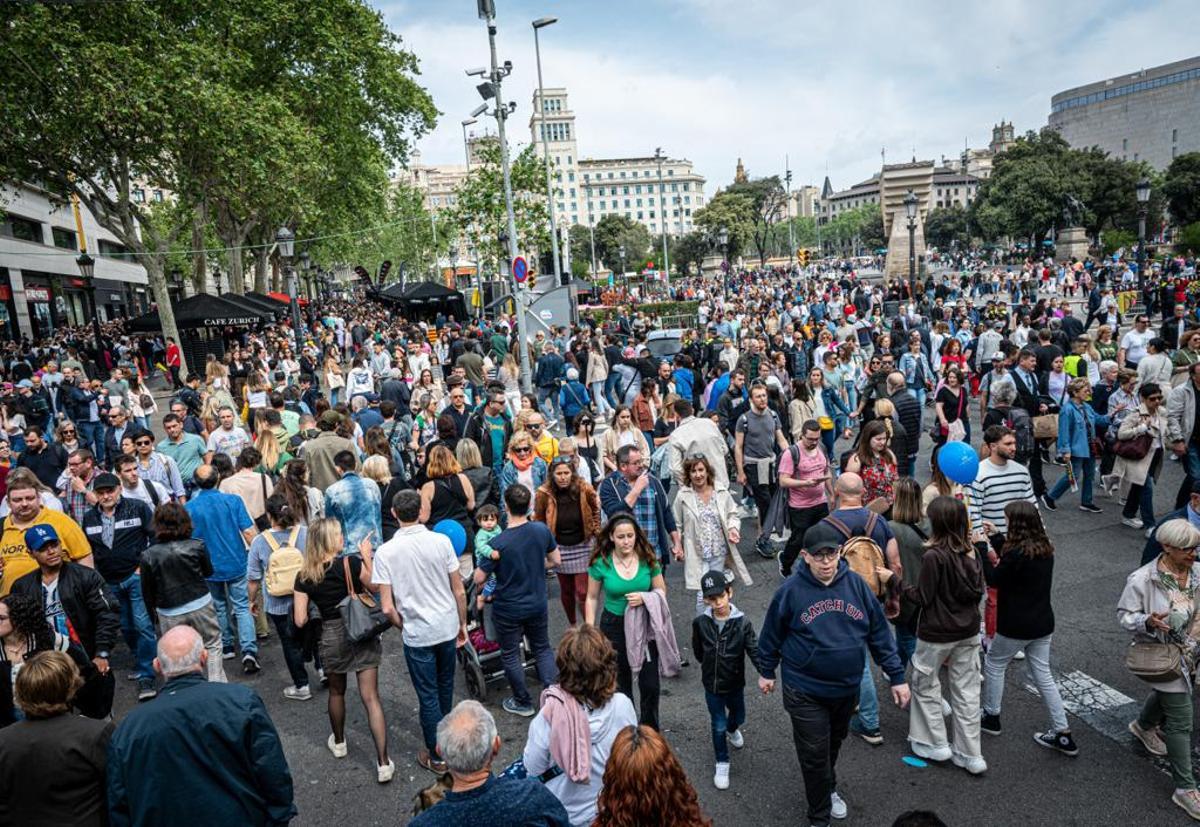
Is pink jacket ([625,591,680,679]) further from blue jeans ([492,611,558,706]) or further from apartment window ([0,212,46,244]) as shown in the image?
apartment window ([0,212,46,244])

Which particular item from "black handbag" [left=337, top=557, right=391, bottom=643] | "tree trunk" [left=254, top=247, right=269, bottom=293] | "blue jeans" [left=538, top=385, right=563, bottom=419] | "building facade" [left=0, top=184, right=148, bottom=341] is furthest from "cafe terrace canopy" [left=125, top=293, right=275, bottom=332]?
"black handbag" [left=337, top=557, right=391, bottom=643]

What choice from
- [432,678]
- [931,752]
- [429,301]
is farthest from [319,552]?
[429,301]

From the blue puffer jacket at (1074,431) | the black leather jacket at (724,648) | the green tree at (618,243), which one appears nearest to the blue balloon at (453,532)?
the black leather jacket at (724,648)

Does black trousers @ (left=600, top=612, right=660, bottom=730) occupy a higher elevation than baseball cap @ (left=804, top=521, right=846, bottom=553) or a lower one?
lower

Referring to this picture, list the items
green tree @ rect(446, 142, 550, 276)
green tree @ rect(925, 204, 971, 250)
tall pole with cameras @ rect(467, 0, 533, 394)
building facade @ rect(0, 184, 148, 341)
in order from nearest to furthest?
tall pole with cameras @ rect(467, 0, 533, 394) < green tree @ rect(446, 142, 550, 276) < building facade @ rect(0, 184, 148, 341) < green tree @ rect(925, 204, 971, 250)

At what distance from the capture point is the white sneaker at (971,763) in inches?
174

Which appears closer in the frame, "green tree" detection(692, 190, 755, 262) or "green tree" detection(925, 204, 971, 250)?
"green tree" detection(692, 190, 755, 262)

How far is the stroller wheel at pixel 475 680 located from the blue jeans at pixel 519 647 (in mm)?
319

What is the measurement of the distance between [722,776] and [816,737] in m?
0.87

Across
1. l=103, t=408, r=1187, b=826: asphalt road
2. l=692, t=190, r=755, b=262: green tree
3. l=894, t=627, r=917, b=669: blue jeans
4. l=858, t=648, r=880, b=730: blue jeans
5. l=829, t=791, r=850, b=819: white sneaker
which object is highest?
l=692, t=190, r=755, b=262: green tree

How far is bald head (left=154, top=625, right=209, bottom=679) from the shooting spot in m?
3.05

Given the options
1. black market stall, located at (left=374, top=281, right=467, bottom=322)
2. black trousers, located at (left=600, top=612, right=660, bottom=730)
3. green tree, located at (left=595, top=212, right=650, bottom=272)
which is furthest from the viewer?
green tree, located at (left=595, top=212, right=650, bottom=272)

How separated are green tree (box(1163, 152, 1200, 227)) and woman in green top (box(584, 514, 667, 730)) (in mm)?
67410

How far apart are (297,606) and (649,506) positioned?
8.86ft
